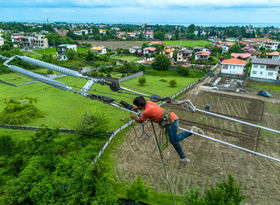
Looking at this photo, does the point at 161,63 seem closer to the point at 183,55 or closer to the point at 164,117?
the point at 183,55

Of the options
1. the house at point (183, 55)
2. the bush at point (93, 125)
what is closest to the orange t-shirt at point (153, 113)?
the bush at point (93, 125)

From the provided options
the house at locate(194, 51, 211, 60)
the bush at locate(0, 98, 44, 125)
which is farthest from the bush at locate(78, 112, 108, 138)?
the house at locate(194, 51, 211, 60)

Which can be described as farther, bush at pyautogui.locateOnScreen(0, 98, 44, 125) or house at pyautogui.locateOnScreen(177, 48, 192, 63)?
house at pyautogui.locateOnScreen(177, 48, 192, 63)

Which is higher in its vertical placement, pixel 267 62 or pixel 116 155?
pixel 267 62

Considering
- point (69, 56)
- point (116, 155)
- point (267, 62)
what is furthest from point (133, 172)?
point (69, 56)

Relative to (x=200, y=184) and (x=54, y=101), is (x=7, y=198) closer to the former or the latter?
(x=200, y=184)

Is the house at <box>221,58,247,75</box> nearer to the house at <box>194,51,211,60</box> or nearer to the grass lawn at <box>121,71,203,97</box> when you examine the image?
the grass lawn at <box>121,71,203,97</box>

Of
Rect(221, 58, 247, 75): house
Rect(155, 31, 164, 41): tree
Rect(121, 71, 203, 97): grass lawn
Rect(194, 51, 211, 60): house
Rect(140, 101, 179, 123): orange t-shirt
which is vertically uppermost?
Rect(155, 31, 164, 41): tree

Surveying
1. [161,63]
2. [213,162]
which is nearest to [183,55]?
[161,63]
